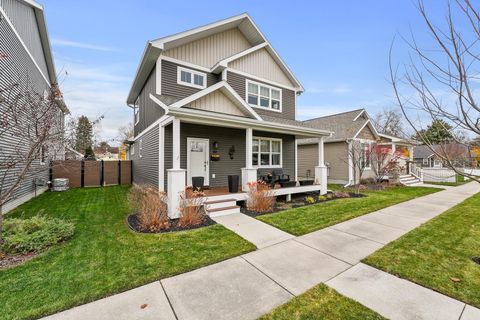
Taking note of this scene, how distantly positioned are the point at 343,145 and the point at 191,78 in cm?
1148

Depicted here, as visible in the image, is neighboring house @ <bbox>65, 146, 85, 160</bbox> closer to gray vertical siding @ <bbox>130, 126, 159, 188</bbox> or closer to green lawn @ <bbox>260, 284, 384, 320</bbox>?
gray vertical siding @ <bbox>130, 126, 159, 188</bbox>

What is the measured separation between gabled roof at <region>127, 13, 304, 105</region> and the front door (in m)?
3.84

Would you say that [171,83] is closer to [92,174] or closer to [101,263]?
[101,263]

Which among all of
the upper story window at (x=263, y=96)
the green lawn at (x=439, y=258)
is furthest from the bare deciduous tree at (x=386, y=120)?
the green lawn at (x=439, y=258)

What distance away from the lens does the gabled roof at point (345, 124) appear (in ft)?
48.5

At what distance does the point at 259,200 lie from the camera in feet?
24.5

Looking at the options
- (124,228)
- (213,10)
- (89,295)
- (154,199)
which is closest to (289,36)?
(213,10)

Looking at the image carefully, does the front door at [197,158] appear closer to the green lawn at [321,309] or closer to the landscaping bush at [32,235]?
the landscaping bush at [32,235]

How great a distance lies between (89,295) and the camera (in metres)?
2.83

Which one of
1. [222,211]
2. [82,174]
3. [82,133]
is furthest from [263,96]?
[82,174]

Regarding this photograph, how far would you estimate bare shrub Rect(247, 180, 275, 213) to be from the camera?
7.44m

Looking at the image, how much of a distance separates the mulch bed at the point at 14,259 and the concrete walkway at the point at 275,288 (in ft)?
7.51

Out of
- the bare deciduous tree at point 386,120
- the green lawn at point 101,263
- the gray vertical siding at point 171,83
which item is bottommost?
the green lawn at point 101,263

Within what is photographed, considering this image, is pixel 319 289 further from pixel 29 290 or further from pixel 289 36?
pixel 289 36
